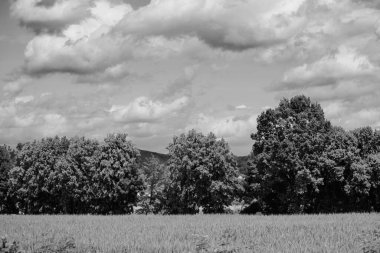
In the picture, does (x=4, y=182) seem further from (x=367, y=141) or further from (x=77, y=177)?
(x=367, y=141)

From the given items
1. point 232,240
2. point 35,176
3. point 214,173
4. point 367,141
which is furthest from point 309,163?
point 35,176

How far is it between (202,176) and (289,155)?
42.6ft

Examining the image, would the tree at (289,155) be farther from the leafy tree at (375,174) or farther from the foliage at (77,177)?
the foliage at (77,177)

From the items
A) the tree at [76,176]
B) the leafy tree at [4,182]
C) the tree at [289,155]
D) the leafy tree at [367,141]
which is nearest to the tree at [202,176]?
the tree at [289,155]

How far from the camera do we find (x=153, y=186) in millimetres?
79688

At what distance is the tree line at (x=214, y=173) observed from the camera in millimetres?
55750

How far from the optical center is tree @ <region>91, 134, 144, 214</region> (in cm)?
6419

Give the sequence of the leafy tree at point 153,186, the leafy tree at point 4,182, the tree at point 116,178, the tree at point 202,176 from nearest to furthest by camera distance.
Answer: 1. the tree at point 202,176
2. the tree at point 116,178
3. the leafy tree at point 153,186
4. the leafy tree at point 4,182

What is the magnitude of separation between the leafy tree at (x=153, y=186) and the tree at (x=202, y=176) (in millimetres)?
2721

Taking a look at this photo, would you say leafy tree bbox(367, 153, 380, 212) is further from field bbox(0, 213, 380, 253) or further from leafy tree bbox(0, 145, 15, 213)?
leafy tree bbox(0, 145, 15, 213)

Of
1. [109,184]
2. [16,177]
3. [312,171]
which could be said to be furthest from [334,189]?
[16,177]

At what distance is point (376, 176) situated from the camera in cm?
5481

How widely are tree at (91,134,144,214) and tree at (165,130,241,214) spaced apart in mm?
5408

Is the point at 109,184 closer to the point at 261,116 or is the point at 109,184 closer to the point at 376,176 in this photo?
the point at 261,116
